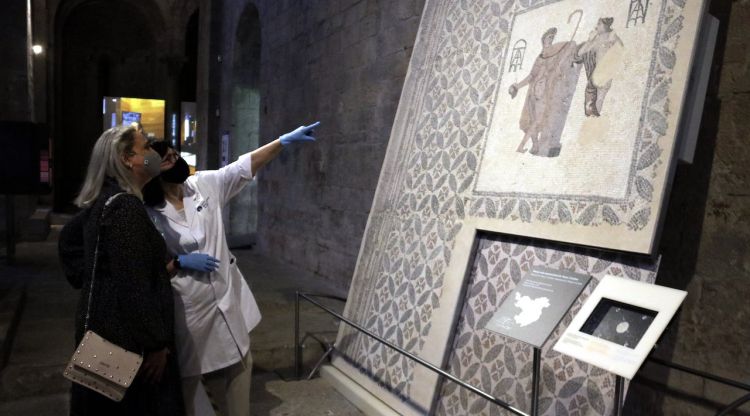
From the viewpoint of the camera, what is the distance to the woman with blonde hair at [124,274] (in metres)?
2.02

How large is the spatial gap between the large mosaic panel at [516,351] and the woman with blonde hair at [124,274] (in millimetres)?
1281

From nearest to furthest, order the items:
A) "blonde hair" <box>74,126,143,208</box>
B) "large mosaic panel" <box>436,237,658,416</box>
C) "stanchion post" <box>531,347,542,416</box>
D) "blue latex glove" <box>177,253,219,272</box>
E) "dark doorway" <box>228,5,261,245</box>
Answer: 1. "stanchion post" <box>531,347,542,416</box>
2. "blonde hair" <box>74,126,143,208</box>
3. "large mosaic panel" <box>436,237,658,416</box>
4. "blue latex glove" <box>177,253,219,272</box>
5. "dark doorway" <box>228,5,261,245</box>

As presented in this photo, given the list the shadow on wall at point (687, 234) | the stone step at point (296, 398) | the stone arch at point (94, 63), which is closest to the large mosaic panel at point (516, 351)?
the shadow on wall at point (687, 234)

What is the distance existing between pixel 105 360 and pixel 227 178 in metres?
1.14

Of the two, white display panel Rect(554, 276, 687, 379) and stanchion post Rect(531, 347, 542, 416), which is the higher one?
white display panel Rect(554, 276, 687, 379)

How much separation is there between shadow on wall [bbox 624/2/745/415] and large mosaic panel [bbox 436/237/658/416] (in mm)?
529

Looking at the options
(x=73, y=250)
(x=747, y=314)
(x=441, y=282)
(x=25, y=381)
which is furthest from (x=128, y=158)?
(x=747, y=314)

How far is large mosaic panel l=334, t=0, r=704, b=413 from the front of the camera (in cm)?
230

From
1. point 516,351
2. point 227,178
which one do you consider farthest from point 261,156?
point 516,351

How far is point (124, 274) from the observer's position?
6.61ft

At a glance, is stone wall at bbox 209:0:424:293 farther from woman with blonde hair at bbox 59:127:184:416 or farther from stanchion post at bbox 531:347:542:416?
stanchion post at bbox 531:347:542:416

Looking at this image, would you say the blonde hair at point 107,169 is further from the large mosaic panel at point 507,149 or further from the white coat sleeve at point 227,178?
the large mosaic panel at point 507,149

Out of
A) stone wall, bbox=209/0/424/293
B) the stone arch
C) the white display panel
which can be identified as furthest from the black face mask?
the stone arch

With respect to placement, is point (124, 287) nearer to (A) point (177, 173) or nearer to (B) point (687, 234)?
(A) point (177, 173)
